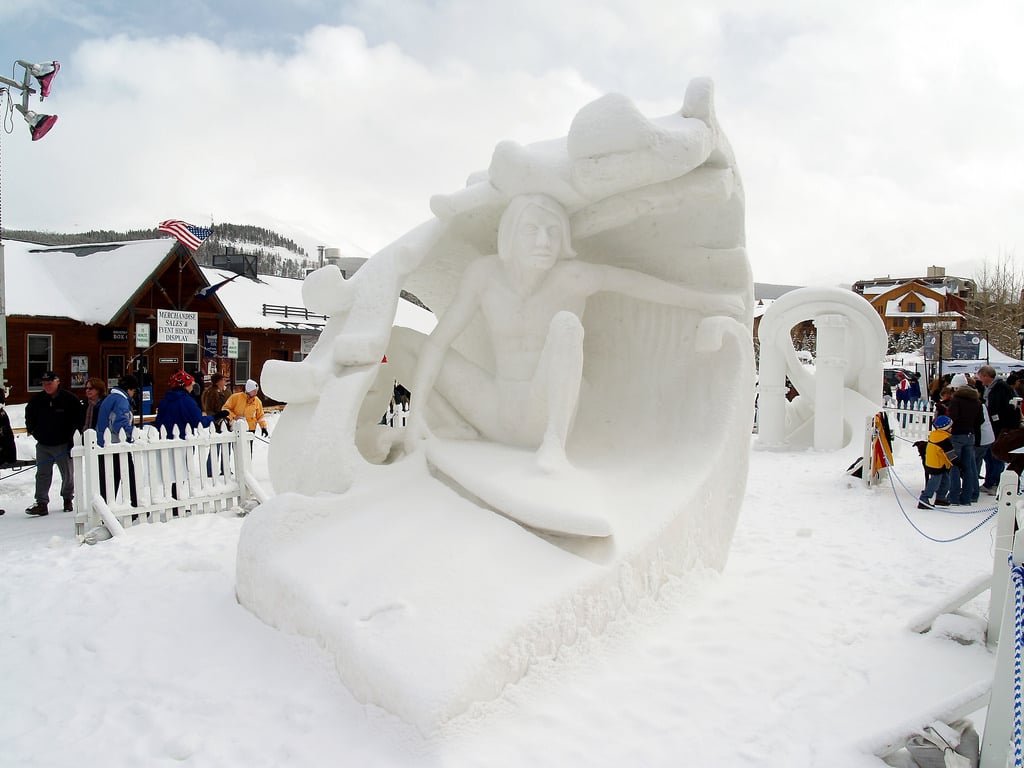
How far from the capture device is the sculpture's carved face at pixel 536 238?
4105 millimetres

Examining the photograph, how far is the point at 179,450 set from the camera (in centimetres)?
674

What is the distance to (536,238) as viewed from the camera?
13.4 ft

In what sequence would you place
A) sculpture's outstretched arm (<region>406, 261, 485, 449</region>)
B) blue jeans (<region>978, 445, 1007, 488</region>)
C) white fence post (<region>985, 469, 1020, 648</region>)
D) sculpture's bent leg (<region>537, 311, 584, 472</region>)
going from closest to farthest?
white fence post (<region>985, 469, 1020, 648</region>)
sculpture's bent leg (<region>537, 311, 584, 472</region>)
sculpture's outstretched arm (<region>406, 261, 485, 449</region>)
blue jeans (<region>978, 445, 1007, 488</region>)

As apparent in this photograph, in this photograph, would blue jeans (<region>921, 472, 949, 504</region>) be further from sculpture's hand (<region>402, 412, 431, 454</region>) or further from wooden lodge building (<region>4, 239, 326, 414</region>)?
wooden lodge building (<region>4, 239, 326, 414</region>)

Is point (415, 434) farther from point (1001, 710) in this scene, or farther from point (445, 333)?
point (1001, 710)

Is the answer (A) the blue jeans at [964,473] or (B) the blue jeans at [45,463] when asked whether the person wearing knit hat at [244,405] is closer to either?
(B) the blue jeans at [45,463]

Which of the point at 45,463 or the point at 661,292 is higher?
the point at 661,292

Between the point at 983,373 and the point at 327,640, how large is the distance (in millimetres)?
8358

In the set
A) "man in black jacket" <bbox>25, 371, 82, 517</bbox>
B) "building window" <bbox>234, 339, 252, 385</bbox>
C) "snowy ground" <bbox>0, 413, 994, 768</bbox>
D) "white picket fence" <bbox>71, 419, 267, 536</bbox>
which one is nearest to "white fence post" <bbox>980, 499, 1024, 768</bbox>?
"snowy ground" <bbox>0, 413, 994, 768</bbox>

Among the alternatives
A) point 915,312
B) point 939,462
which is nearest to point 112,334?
point 939,462

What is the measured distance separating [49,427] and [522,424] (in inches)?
217

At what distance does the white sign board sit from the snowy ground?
9550 millimetres

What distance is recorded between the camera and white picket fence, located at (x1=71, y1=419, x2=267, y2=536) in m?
5.98

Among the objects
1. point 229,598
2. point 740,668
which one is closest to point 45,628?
point 229,598
